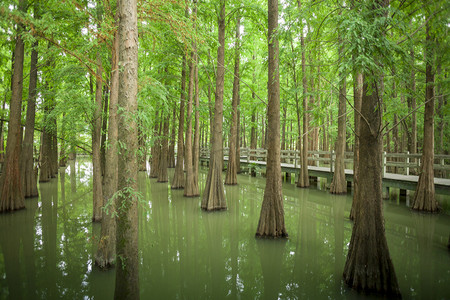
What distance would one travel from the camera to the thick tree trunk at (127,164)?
291 cm

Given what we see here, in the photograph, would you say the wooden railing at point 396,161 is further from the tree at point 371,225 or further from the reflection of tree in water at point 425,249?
the tree at point 371,225

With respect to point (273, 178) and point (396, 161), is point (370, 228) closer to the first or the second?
point (273, 178)

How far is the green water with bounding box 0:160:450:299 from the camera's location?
4238 mm

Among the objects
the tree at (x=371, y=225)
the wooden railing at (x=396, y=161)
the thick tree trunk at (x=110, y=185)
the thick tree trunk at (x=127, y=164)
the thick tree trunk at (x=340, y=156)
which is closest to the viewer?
the thick tree trunk at (x=127, y=164)

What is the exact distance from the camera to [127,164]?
2.92m

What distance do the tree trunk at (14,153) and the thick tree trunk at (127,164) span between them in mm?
8035

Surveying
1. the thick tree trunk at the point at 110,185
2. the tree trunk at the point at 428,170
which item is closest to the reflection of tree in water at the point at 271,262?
the thick tree trunk at the point at 110,185

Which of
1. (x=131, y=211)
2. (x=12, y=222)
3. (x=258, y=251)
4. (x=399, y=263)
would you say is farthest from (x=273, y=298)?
(x=12, y=222)

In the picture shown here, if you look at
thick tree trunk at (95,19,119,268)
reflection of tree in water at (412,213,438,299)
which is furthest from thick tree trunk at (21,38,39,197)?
reflection of tree in water at (412,213,438,299)

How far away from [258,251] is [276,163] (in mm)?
2080

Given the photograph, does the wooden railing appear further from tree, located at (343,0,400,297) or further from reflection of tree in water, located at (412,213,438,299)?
tree, located at (343,0,400,297)

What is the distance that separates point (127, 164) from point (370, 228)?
375cm

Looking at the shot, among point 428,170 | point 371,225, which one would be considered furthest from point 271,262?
point 428,170

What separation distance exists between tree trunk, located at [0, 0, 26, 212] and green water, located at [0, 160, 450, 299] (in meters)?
0.57
